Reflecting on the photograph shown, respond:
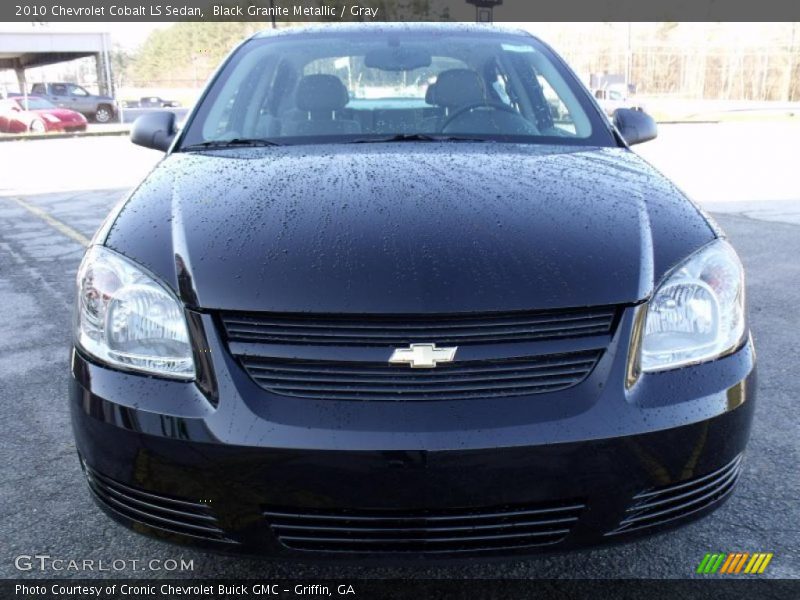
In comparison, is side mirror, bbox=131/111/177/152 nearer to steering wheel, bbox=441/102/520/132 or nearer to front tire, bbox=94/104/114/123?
steering wheel, bbox=441/102/520/132

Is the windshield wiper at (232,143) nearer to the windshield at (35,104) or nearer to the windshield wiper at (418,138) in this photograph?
the windshield wiper at (418,138)

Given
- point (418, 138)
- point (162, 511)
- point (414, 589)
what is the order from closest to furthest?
point (162, 511) < point (414, 589) < point (418, 138)

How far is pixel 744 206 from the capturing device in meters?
7.57

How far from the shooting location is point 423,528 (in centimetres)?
157

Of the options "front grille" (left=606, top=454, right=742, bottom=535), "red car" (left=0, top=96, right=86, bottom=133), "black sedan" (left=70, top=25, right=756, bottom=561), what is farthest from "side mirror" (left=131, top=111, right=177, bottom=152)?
"red car" (left=0, top=96, right=86, bottom=133)

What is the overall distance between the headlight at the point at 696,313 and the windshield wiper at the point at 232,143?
4.73ft

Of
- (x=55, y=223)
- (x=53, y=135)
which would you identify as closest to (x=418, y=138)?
(x=55, y=223)

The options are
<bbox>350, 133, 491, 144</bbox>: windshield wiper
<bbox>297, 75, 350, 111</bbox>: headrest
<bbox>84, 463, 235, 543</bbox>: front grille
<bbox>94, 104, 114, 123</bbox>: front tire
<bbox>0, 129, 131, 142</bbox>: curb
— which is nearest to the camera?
<bbox>84, 463, 235, 543</bbox>: front grille

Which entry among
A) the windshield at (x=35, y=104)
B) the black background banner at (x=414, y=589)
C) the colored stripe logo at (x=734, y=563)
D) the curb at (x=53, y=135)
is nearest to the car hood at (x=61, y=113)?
the windshield at (x=35, y=104)

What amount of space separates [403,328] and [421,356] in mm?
70

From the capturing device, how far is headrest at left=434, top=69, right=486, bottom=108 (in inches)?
113

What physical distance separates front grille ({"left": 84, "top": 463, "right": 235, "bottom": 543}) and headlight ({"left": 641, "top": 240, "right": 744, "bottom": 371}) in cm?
99

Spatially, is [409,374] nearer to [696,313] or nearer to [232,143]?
[696,313]

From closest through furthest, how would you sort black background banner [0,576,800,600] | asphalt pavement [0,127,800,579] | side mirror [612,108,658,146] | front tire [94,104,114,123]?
1. black background banner [0,576,800,600]
2. asphalt pavement [0,127,800,579]
3. side mirror [612,108,658,146]
4. front tire [94,104,114,123]
